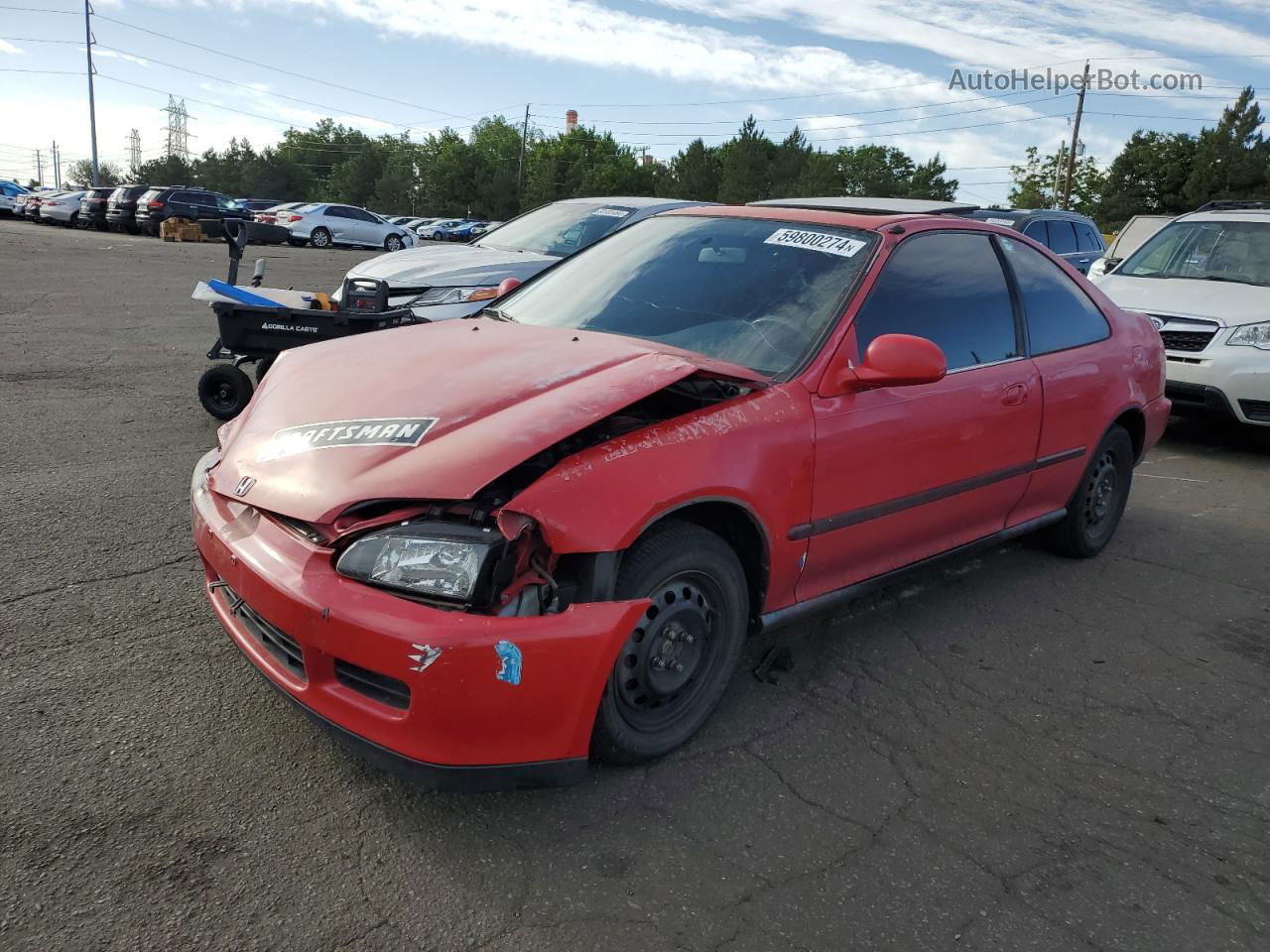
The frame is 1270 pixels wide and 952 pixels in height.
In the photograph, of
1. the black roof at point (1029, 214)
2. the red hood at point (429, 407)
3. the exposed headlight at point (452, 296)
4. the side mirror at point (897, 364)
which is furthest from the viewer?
the black roof at point (1029, 214)

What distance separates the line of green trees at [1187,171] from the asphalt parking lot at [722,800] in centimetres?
5876

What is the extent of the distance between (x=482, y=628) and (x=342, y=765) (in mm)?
786

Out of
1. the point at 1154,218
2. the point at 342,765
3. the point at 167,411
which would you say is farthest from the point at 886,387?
the point at 1154,218

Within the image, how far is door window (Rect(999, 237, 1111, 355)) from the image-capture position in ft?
13.4

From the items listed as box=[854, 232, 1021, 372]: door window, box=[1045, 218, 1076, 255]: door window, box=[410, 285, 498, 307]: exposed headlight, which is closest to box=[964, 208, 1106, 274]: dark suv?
box=[1045, 218, 1076, 255]: door window

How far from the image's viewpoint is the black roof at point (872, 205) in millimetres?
3902

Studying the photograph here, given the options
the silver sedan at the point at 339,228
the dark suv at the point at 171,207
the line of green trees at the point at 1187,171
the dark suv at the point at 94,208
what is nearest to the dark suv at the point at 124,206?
the dark suv at the point at 171,207

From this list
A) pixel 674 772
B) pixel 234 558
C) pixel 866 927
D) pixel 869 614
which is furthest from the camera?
pixel 869 614

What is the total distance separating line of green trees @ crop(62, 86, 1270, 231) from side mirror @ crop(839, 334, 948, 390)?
3667 centimetres

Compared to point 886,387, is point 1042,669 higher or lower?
lower

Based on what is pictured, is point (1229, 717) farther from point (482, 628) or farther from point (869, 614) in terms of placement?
point (482, 628)

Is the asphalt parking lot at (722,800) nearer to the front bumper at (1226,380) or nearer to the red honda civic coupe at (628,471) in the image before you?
the red honda civic coupe at (628,471)

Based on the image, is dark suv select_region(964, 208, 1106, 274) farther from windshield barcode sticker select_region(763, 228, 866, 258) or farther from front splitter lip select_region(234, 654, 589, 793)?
front splitter lip select_region(234, 654, 589, 793)

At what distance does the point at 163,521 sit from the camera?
4.38 m
